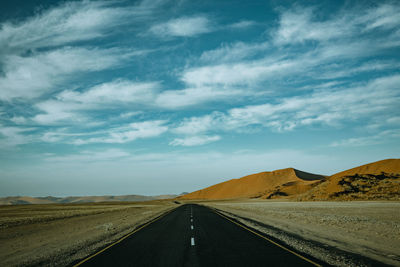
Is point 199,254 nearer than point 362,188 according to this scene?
Yes

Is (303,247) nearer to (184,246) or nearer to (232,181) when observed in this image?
(184,246)

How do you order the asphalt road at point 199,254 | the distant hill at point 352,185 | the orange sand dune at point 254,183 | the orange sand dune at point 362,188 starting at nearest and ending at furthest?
the asphalt road at point 199,254, the orange sand dune at point 362,188, the distant hill at point 352,185, the orange sand dune at point 254,183

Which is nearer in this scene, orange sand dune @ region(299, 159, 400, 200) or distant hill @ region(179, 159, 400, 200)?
orange sand dune @ region(299, 159, 400, 200)

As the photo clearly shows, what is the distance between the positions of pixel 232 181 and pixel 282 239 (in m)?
160

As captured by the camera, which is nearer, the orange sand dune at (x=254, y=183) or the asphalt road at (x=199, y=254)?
the asphalt road at (x=199, y=254)

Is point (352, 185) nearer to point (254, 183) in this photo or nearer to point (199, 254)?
point (199, 254)

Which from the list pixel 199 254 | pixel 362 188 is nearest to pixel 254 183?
pixel 362 188

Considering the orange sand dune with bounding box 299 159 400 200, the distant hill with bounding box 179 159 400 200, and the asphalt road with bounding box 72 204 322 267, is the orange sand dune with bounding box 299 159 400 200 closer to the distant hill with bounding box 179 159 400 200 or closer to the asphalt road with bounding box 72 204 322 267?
the distant hill with bounding box 179 159 400 200

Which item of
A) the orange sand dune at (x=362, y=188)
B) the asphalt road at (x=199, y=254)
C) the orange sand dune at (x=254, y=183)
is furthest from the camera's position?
the orange sand dune at (x=254, y=183)

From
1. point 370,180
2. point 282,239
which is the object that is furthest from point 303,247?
point 370,180

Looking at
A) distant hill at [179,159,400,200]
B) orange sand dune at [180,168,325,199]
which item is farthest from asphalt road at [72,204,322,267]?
orange sand dune at [180,168,325,199]

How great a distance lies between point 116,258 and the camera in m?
9.10

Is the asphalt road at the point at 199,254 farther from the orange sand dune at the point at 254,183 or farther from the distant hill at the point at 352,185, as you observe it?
the orange sand dune at the point at 254,183


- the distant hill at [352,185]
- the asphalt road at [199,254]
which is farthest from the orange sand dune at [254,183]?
the asphalt road at [199,254]
